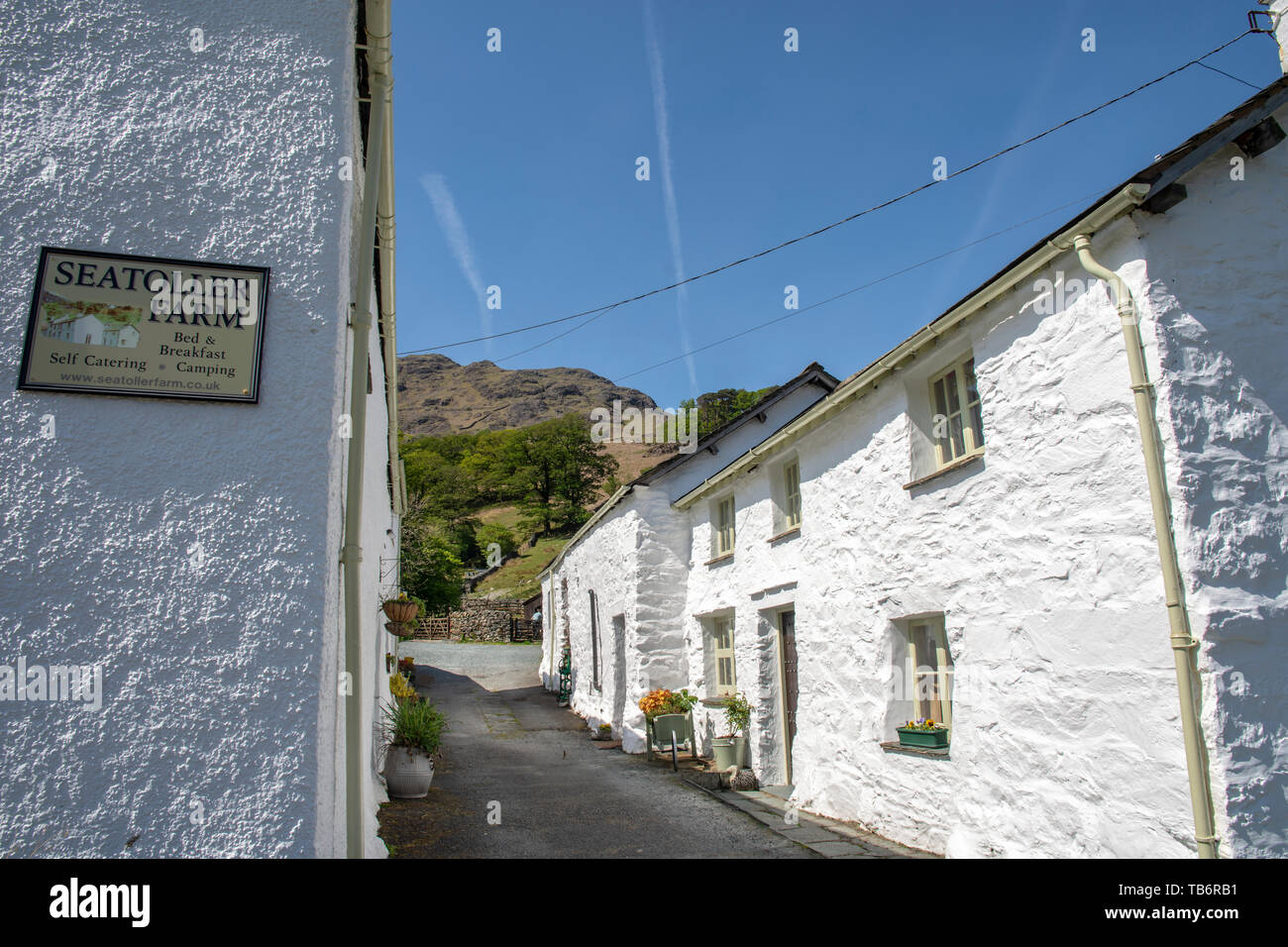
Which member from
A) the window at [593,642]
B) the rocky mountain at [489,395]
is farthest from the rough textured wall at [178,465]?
the rocky mountain at [489,395]

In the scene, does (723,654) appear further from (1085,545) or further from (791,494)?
(1085,545)

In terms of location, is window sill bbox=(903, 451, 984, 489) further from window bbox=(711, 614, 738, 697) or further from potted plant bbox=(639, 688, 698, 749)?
potted plant bbox=(639, 688, 698, 749)

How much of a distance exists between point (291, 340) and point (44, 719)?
1842mm

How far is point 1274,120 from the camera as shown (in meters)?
5.21

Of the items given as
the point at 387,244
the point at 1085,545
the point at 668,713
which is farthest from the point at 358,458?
the point at 668,713

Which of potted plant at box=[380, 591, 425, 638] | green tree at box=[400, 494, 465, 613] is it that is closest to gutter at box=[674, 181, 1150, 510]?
potted plant at box=[380, 591, 425, 638]

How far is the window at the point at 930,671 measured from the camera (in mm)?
7094

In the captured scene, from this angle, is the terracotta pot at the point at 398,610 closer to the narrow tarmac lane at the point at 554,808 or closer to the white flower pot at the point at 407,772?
the white flower pot at the point at 407,772

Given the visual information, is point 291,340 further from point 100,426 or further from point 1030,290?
point 1030,290

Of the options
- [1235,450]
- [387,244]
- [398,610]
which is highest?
[387,244]

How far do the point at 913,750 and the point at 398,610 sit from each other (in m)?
5.26

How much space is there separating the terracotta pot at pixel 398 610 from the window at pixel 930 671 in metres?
5.12

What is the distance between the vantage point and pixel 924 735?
6.94 m
